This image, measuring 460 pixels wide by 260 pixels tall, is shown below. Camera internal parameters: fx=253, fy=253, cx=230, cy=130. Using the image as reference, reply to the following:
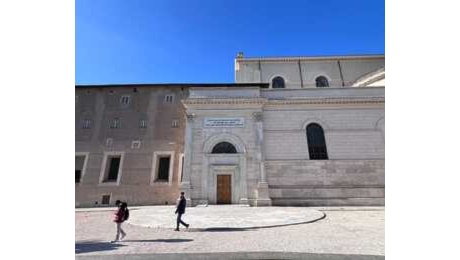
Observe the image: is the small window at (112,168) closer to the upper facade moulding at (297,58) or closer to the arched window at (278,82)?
the upper facade moulding at (297,58)

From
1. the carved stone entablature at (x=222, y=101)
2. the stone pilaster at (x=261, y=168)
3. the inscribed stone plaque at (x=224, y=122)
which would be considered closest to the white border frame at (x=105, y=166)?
the carved stone entablature at (x=222, y=101)

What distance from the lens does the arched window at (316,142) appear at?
19.8 meters

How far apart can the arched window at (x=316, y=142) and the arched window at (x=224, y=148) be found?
6.14m

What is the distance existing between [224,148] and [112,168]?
34.0 ft

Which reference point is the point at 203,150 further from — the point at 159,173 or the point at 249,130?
the point at 159,173

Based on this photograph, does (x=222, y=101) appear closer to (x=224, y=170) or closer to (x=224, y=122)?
(x=224, y=122)

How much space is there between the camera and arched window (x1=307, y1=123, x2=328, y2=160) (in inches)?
780

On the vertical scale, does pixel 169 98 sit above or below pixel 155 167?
above

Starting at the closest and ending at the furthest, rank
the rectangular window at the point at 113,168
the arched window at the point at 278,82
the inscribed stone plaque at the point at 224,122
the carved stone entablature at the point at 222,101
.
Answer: the inscribed stone plaque at the point at 224,122 < the carved stone entablature at the point at 222,101 < the rectangular window at the point at 113,168 < the arched window at the point at 278,82

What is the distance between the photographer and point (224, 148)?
19641mm

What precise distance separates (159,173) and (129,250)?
645 inches

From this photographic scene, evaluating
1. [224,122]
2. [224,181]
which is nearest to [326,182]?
[224,181]
